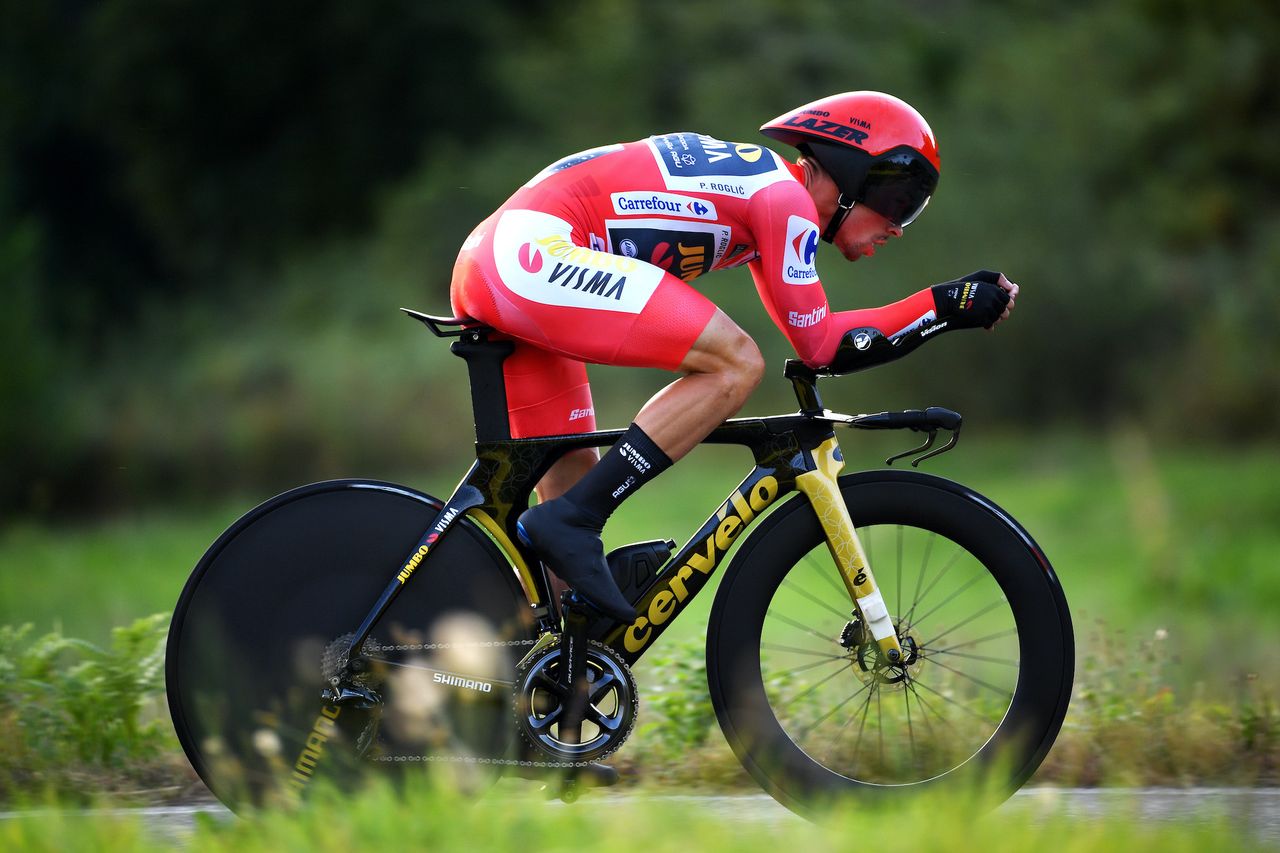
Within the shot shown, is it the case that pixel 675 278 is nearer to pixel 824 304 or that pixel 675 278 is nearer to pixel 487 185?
pixel 824 304

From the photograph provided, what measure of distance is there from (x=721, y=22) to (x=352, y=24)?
663 cm

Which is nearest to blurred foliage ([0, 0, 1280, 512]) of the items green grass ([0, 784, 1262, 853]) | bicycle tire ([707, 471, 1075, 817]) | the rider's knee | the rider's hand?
bicycle tire ([707, 471, 1075, 817])

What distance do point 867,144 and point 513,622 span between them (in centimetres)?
162

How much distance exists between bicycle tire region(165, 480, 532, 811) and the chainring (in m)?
0.08

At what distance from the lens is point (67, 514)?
27516mm

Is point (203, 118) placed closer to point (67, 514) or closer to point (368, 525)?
point (67, 514)

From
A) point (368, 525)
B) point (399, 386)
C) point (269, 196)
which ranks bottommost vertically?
point (368, 525)

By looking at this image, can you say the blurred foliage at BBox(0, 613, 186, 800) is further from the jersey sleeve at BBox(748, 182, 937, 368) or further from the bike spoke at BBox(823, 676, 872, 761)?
the jersey sleeve at BBox(748, 182, 937, 368)

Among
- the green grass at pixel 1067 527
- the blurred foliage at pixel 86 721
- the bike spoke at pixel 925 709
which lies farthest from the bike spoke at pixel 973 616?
the green grass at pixel 1067 527

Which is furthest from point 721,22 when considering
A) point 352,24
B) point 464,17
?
point 352,24

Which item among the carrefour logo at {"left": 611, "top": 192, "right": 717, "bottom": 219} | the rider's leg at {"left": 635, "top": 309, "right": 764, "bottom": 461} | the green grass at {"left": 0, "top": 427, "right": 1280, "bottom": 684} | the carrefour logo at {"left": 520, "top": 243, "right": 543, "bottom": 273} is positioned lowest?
the rider's leg at {"left": 635, "top": 309, "right": 764, "bottom": 461}

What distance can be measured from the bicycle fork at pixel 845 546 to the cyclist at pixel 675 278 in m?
0.31

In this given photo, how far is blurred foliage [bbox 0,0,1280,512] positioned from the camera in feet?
83.3

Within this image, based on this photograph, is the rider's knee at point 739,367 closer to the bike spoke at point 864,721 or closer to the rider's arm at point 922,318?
the rider's arm at point 922,318
